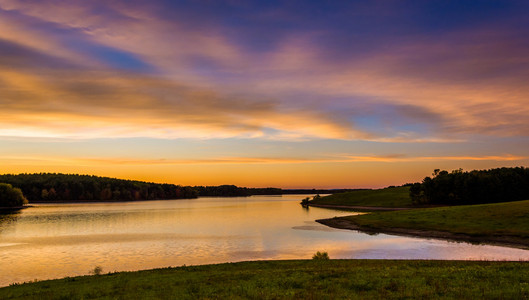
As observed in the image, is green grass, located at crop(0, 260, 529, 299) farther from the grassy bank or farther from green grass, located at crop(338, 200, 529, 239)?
green grass, located at crop(338, 200, 529, 239)

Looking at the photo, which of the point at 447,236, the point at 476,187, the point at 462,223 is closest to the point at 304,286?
the point at 447,236

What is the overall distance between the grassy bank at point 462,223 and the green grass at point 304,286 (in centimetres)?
4603

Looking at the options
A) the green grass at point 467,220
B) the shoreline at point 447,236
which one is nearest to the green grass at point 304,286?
the shoreline at point 447,236

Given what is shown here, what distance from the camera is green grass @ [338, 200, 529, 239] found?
7369cm

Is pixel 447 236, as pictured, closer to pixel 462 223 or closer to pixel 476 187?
pixel 462 223

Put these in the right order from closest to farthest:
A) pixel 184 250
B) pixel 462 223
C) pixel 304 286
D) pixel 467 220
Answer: pixel 304 286, pixel 184 250, pixel 462 223, pixel 467 220

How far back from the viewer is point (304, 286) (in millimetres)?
25016

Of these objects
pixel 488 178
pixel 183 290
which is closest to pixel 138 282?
pixel 183 290

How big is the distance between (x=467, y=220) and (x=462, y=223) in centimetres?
370

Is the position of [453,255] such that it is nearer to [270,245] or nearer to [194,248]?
[270,245]

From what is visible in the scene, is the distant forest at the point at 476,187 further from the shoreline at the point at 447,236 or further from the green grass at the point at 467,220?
the shoreline at the point at 447,236

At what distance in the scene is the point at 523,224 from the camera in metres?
74.4

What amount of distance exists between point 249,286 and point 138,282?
1108 centimetres

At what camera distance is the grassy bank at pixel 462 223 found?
7044cm
